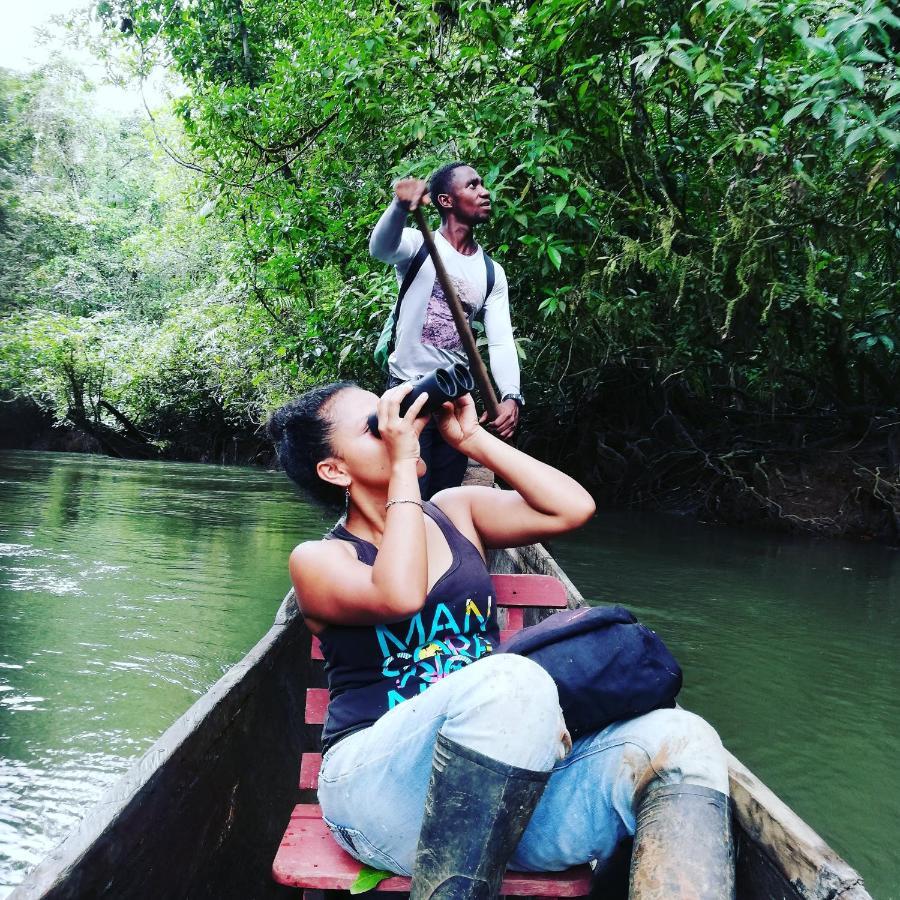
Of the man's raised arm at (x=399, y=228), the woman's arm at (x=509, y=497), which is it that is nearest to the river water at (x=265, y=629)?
the man's raised arm at (x=399, y=228)

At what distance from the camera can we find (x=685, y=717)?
50.8 inches

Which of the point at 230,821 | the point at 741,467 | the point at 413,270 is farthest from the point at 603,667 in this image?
the point at 741,467

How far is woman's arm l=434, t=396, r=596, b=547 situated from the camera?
1.64 meters

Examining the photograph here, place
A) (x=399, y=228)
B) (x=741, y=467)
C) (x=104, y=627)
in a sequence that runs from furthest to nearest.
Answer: (x=741, y=467) < (x=104, y=627) < (x=399, y=228)

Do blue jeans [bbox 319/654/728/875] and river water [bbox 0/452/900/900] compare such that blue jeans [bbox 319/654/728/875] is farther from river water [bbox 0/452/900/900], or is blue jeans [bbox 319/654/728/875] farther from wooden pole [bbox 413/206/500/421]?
wooden pole [bbox 413/206/500/421]

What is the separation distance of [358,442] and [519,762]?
63 centimetres

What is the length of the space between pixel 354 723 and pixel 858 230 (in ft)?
16.8

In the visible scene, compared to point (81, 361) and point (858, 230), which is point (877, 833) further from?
point (81, 361)

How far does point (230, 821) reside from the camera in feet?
5.35

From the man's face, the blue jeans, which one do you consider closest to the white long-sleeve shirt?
the man's face

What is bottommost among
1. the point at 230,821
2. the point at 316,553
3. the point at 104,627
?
the point at 104,627

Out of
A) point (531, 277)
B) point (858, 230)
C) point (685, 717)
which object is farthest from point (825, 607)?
point (685, 717)

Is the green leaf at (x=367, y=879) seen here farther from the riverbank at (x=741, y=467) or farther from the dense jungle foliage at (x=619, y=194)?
the riverbank at (x=741, y=467)

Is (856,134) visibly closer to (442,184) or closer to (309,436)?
(442,184)
